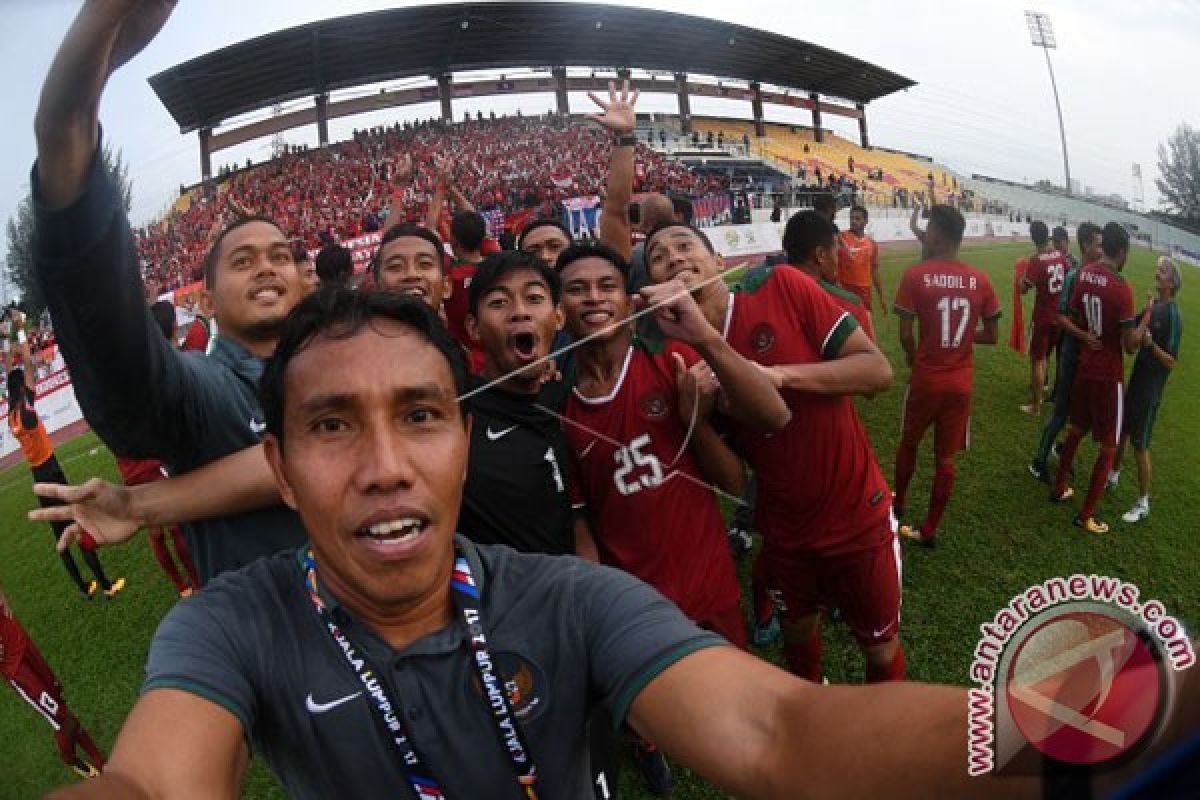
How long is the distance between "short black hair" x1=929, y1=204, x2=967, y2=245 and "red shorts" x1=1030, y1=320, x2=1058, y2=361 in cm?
144

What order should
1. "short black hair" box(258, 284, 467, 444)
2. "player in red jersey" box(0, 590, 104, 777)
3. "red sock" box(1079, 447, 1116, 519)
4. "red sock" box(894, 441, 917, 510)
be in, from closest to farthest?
"short black hair" box(258, 284, 467, 444) → "player in red jersey" box(0, 590, 104, 777) → "red sock" box(1079, 447, 1116, 519) → "red sock" box(894, 441, 917, 510)

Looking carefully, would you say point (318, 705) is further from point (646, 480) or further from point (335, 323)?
point (646, 480)

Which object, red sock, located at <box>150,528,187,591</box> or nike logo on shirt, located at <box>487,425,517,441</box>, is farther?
red sock, located at <box>150,528,187,591</box>

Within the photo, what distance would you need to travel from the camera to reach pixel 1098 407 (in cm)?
353

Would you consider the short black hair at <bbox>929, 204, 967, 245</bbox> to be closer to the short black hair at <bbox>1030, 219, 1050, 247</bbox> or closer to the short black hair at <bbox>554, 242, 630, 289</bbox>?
the short black hair at <bbox>1030, 219, 1050, 247</bbox>

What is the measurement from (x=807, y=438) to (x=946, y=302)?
107cm

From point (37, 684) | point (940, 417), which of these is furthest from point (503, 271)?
point (940, 417)

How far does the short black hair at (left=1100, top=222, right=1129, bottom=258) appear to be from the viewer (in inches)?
60.0

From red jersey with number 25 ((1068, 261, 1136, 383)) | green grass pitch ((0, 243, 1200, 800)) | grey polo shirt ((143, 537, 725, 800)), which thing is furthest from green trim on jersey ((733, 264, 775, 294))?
grey polo shirt ((143, 537, 725, 800))

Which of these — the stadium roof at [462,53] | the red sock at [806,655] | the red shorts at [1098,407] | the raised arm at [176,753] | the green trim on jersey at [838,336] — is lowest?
the red sock at [806,655]

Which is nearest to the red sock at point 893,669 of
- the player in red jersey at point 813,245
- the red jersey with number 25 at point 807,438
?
the red jersey with number 25 at point 807,438

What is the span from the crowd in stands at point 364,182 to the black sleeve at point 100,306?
0.68 metres

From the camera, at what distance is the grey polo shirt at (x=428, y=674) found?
0.87m

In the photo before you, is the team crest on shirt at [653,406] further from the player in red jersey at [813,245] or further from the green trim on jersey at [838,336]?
the player in red jersey at [813,245]
